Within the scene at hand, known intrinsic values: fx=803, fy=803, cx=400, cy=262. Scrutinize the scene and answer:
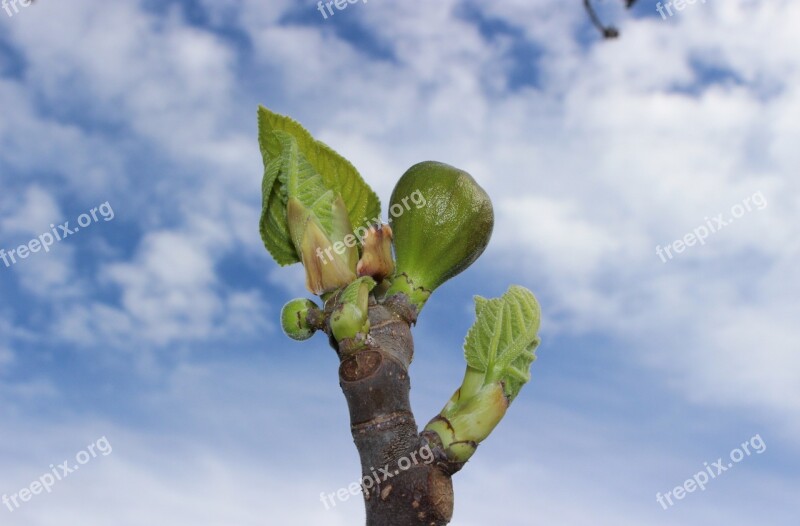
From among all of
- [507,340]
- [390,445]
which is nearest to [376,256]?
[507,340]

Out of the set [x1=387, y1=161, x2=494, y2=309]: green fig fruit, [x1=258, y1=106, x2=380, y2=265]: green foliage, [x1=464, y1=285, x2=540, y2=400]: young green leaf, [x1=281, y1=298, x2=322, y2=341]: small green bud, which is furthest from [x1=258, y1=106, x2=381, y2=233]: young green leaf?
[x1=464, y1=285, x2=540, y2=400]: young green leaf

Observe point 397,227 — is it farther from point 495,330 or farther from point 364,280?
point 495,330

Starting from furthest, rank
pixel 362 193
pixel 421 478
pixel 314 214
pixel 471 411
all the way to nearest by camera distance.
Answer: pixel 362 193
pixel 314 214
pixel 471 411
pixel 421 478

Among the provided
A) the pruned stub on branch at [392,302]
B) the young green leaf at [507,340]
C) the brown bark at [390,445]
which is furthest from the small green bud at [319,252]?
the young green leaf at [507,340]

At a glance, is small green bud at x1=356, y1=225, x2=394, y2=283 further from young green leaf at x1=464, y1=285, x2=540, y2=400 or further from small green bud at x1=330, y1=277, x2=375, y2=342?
young green leaf at x1=464, y1=285, x2=540, y2=400

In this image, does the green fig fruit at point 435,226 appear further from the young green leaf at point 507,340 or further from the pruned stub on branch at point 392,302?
the young green leaf at point 507,340

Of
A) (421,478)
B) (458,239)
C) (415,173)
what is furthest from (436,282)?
(421,478)
